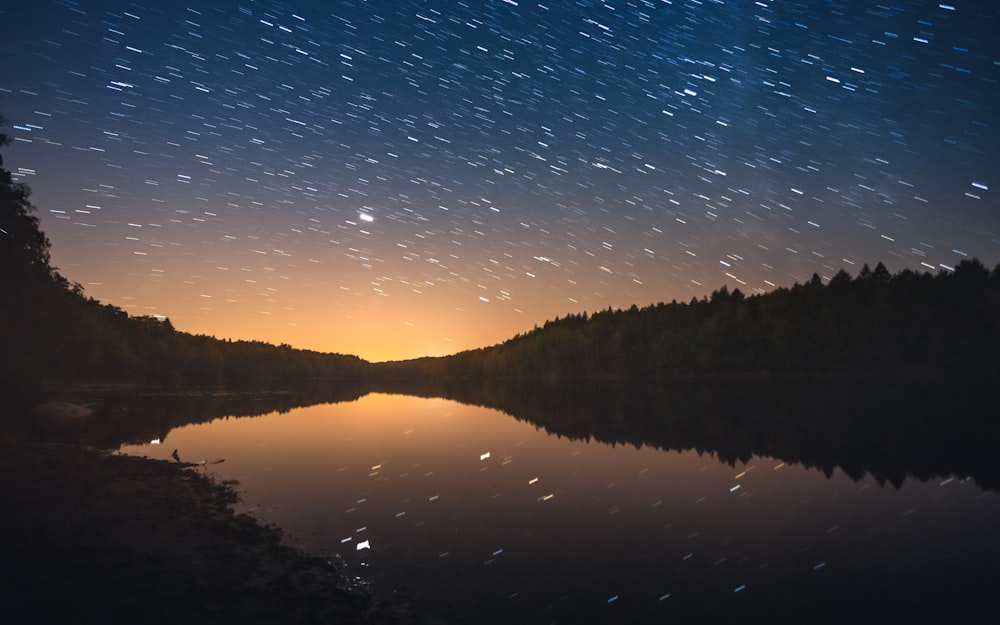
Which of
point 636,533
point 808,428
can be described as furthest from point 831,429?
point 636,533

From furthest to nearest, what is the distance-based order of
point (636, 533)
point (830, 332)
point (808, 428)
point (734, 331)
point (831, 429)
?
point (734, 331) → point (830, 332) → point (808, 428) → point (831, 429) → point (636, 533)

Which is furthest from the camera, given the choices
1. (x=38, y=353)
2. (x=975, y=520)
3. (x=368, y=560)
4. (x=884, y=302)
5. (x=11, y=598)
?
(x=884, y=302)

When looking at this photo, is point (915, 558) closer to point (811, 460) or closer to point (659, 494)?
point (659, 494)

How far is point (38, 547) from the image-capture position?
1129 cm

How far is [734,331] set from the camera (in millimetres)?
126875

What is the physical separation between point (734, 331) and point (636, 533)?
12456 cm

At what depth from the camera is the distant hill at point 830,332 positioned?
89.1m

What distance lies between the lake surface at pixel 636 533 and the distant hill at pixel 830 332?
304ft

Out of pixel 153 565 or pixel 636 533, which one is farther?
pixel 636 533

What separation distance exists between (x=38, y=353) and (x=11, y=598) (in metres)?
56.3

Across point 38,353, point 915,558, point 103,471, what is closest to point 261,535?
point 103,471

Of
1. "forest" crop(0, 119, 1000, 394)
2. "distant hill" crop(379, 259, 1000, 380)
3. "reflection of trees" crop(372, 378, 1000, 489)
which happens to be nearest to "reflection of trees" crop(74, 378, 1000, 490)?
"reflection of trees" crop(372, 378, 1000, 489)

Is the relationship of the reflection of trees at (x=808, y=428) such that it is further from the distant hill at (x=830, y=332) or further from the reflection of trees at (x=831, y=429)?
the distant hill at (x=830, y=332)

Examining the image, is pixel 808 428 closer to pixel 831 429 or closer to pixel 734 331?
pixel 831 429
